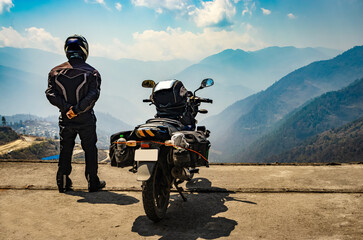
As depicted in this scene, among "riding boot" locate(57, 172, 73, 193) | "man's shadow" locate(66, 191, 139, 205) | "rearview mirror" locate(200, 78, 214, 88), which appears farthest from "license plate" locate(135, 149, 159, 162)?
"riding boot" locate(57, 172, 73, 193)

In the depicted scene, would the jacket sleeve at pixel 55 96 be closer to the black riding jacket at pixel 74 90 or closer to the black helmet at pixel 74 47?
the black riding jacket at pixel 74 90

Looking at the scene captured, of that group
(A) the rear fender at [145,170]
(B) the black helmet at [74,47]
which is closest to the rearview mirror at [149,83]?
(B) the black helmet at [74,47]

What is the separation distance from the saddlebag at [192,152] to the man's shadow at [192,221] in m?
0.84

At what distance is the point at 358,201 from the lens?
5059mm

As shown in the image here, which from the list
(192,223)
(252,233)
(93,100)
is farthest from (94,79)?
(252,233)

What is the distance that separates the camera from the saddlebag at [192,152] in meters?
4.17

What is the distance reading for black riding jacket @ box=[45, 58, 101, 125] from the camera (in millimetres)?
5637

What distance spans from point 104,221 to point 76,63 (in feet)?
10.7

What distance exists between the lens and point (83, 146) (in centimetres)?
588

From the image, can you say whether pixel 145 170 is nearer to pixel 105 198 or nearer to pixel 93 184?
pixel 105 198

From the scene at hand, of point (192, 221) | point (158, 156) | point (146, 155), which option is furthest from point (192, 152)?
point (192, 221)

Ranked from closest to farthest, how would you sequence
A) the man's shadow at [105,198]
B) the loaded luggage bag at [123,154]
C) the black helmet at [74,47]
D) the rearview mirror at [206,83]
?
the loaded luggage bag at [123,154]
the man's shadow at [105,198]
the black helmet at [74,47]
the rearview mirror at [206,83]

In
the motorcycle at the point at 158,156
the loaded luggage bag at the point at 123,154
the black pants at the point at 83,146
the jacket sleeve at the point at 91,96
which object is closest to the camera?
the motorcycle at the point at 158,156

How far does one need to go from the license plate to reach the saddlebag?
307mm
